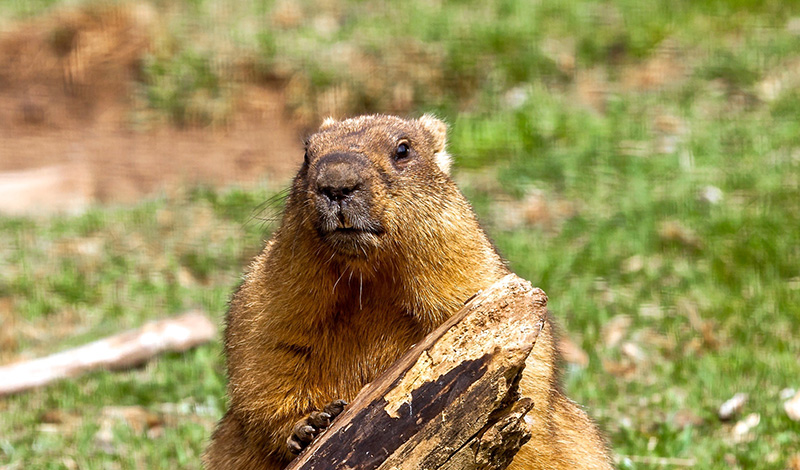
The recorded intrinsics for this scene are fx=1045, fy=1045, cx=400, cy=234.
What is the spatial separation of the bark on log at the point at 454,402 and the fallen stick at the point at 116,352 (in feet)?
11.8

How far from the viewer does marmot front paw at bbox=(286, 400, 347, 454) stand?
10.5 feet

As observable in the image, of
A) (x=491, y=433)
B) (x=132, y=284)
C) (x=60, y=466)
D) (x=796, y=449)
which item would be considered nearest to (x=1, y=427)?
(x=60, y=466)

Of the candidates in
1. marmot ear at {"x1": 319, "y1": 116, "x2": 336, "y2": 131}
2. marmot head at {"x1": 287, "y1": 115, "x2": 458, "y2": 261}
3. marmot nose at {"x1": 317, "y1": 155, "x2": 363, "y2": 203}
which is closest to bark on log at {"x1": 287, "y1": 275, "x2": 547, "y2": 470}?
marmot head at {"x1": 287, "y1": 115, "x2": 458, "y2": 261}

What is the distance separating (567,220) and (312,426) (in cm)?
524

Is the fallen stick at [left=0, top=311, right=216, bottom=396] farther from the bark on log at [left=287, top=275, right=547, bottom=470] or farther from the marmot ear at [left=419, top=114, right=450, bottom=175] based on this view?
the bark on log at [left=287, top=275, right=547, bottom=470]

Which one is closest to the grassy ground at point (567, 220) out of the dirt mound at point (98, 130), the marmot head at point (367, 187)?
the dirt mound at point (98, 130)

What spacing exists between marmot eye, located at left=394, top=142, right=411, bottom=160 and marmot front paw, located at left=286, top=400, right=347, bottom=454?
0.86m

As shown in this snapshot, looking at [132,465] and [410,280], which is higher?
[410,280]

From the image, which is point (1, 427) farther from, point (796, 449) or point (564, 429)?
point (796, 449)

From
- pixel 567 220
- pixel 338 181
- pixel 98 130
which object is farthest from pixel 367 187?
pixel 98 130

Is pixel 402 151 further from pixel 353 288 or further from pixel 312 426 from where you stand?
pixel 312 426

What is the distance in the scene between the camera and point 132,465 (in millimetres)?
5059

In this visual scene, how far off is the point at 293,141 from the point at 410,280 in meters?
7.58

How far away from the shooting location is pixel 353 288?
11.2ft
